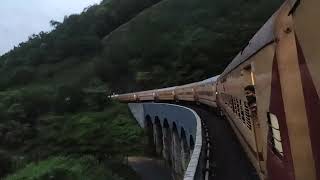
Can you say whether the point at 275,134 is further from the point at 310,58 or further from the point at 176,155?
the point at 176,155

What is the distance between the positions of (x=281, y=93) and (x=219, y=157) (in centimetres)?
1054

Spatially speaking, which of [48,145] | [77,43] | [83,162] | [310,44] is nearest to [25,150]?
[48,145]

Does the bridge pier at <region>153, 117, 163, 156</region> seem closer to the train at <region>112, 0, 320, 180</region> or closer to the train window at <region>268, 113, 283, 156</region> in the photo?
the train window at <region>268, 113, 283, 156</region>

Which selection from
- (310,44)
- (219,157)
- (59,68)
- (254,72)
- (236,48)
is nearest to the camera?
(310,44)

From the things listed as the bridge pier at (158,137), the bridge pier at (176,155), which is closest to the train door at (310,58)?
the bridge pier at (176,155)

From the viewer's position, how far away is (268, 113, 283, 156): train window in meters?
4.98

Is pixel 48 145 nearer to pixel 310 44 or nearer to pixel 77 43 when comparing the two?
pixel 310 44

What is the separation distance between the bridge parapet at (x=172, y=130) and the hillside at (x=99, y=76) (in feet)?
6.14

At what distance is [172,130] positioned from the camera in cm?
3488

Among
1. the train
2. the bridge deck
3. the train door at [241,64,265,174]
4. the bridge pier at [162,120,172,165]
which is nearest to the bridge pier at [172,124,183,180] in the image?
the bridge pier at [162,120,172,165]

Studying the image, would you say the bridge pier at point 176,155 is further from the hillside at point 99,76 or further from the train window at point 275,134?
the train window at point 275,134

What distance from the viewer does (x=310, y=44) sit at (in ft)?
12.6

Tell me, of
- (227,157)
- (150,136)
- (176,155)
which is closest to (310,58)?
(227,157)

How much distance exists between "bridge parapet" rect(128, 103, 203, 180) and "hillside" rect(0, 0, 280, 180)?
6.14 feet
